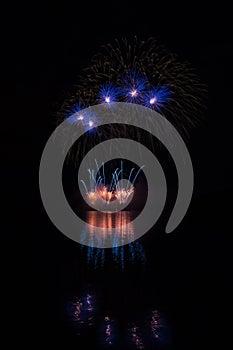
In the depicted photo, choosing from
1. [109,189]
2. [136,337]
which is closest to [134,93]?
[136,337]

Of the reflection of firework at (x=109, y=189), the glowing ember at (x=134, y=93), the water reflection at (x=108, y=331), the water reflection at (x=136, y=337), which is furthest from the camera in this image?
the reflection of firework at (x=109, y=189)

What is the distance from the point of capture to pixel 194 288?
7871mm

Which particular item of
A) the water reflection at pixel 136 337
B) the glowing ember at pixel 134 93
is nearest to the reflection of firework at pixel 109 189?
the glowing ember at pixel 134 93

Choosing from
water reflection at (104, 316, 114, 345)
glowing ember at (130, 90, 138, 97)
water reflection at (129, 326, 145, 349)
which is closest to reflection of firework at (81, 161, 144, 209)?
glowing ember at (130, 90, 138, 97)

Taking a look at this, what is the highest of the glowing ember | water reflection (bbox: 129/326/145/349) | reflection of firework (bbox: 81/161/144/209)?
reflection of firework (bbox: 81/161/144/209)

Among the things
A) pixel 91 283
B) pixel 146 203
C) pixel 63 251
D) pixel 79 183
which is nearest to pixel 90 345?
pixel 91 283

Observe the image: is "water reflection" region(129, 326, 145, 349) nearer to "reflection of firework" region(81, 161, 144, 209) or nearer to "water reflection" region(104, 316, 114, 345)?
"water reflection" region(104, 316, 114, 345)

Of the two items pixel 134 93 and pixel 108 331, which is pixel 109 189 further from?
pixel 108 331

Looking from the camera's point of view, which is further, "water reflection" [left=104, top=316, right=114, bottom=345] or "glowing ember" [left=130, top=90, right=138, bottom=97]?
"glowing ember" [left=130, top=90, right=138, bottom=97]

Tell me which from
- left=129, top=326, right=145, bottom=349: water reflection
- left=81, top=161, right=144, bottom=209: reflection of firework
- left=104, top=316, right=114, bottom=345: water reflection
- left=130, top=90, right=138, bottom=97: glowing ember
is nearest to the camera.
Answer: left=129, top=326, right=145, bottom=349: water reflection

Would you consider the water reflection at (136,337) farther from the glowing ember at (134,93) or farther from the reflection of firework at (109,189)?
the reflection of firework at (109,189)

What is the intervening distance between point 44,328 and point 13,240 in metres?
9.86

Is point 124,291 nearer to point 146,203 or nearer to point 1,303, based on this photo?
point 1,303

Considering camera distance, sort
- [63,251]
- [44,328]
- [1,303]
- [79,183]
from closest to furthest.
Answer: [44,328], [1,303], [63,251], [79,183]
